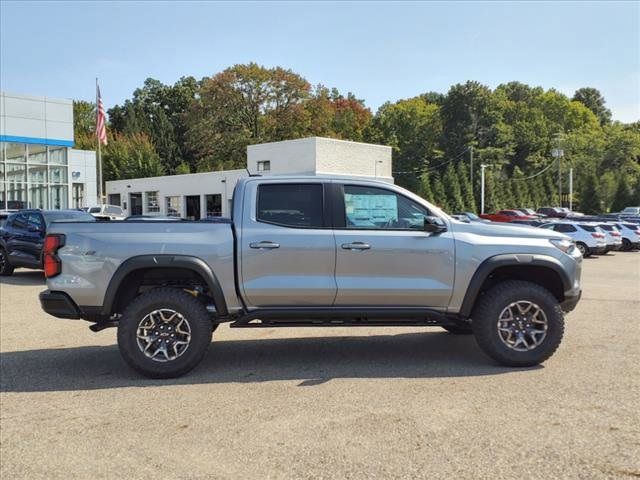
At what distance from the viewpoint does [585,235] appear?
23469 millimetres

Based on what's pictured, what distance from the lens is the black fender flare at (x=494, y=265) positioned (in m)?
5.89

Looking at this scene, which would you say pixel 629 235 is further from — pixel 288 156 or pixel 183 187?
pixel 183 187

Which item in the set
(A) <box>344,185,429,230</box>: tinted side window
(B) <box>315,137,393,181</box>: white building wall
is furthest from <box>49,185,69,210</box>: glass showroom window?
(A) <box>344,185,429,230</box>: tinted side window

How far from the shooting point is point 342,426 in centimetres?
444

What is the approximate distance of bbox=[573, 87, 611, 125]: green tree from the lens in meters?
110

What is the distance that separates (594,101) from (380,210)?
4646 inches

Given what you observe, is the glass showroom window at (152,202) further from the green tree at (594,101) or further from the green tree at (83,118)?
the green tree at (594,101)

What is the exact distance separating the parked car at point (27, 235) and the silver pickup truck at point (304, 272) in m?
9.27

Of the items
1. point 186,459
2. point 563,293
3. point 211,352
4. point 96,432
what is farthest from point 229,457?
point 563,293

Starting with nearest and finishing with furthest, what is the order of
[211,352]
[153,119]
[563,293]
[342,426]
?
[342,426], [563,293], [211,352], [153,119]

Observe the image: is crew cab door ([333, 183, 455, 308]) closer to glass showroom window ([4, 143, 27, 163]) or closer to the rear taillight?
the rear taillight

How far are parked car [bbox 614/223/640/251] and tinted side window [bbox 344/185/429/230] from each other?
25.1 m

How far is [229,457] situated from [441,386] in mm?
2240

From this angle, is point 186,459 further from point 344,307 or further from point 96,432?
point 344,307
